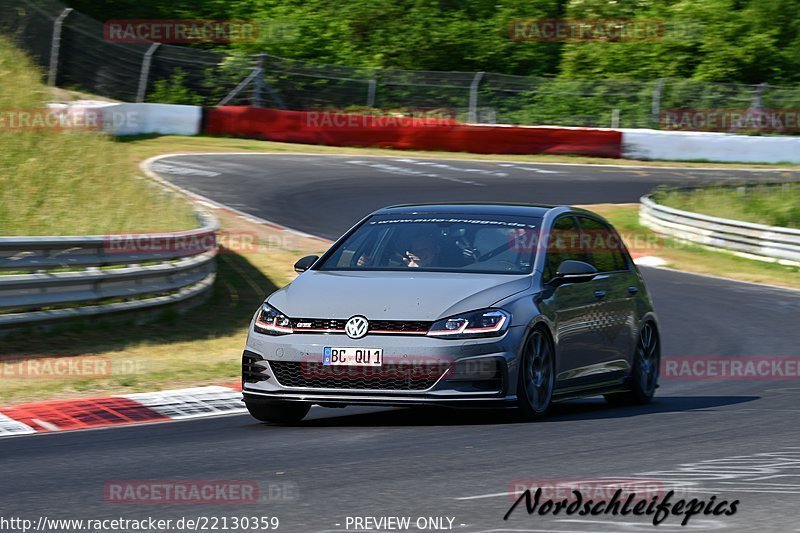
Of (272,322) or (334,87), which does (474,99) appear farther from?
(272,322)

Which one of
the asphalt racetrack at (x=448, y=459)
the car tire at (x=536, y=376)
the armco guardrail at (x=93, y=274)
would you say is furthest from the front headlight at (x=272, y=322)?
the armco guardrail at (x=93, y=274)

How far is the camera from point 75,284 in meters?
13.2

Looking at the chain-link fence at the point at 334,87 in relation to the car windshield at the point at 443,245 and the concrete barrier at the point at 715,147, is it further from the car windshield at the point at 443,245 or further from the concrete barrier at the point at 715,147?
the car windshield at the point at 443,245

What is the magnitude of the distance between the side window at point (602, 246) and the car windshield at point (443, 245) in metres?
0.68

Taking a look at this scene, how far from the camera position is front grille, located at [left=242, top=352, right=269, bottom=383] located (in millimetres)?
8523

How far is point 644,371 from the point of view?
10594 mm

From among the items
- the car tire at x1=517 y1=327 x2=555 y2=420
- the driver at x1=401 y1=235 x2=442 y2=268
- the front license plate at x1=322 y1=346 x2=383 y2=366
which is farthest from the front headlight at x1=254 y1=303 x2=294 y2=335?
the car tire at x1=517 y1=327 x2=555 y2=420

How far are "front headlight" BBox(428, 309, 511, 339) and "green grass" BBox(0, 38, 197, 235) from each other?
29.7 ft

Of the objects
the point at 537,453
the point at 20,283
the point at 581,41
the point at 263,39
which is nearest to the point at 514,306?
the point at 537,453

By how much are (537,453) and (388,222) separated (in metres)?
2.78

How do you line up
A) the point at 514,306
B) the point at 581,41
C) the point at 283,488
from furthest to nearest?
the point at 581,41, the point at 514,306, the point at 283,488

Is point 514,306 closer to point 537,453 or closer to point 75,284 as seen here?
point 537,453

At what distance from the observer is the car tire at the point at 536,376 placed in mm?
8383

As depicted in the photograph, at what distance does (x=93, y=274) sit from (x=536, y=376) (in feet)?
20.1
